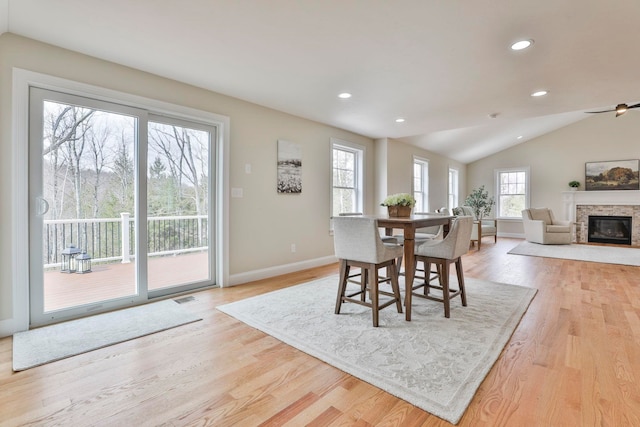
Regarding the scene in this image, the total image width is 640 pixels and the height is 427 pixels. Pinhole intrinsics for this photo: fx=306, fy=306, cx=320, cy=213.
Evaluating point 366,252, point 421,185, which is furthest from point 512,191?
point 366,252

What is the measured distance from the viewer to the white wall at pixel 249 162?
7.50 ft

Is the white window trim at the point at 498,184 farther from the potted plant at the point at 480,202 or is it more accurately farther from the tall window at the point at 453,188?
the tall window at the point at 453,188

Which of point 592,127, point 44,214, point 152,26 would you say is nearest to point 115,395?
point 44,214

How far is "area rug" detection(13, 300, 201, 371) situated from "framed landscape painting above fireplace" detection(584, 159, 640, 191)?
9881mm

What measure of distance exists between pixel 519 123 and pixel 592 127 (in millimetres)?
2655

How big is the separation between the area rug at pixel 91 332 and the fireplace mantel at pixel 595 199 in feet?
31.4

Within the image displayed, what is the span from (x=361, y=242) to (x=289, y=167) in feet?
7.11

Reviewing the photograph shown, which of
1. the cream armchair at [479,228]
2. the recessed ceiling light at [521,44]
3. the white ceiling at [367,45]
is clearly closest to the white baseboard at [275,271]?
the white ceiling at [367,45]

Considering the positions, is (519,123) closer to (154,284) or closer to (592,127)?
(592,127)

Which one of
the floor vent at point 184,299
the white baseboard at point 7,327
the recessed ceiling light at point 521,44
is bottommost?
the floor vent at point 184,299

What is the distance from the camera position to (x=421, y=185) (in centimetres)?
743

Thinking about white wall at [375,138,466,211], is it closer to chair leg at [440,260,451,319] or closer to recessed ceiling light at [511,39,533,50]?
chair leg at [440,260,451,319]

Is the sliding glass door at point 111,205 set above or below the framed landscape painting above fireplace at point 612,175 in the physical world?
below

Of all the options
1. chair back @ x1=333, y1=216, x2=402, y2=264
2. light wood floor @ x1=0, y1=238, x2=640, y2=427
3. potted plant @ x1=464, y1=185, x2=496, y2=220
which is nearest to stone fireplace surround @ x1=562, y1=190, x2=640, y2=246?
potted plant @ x1=464, y1=185, x2=496, y2=220
